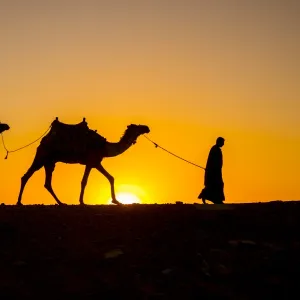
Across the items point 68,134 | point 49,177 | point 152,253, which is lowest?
point 152,253

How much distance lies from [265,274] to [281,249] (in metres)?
1.15

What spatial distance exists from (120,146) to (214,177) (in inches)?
150

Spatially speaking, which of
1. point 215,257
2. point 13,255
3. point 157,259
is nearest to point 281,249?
point 215,257

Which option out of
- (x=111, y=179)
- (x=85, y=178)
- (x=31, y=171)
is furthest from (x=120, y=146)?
(x=31, y=171)

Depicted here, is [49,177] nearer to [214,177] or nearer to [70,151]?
[70,151]

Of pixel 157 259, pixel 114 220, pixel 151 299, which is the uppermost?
pixel 114 220

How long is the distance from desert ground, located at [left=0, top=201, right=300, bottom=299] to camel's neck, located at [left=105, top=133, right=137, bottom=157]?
20.9 ft

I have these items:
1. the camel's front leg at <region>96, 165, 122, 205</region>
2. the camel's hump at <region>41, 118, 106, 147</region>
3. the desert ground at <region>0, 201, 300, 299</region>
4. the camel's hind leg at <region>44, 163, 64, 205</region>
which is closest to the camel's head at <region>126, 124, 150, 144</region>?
the camel's front leg at <region>96, 165, 122, 205</region>

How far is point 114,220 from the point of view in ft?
51.9

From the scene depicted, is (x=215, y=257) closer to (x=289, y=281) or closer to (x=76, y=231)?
(x=289, y=281)

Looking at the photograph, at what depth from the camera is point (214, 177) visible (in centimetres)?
2117

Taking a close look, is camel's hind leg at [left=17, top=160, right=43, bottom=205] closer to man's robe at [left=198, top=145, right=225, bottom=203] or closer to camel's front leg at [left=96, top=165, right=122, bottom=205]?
camel's front leg at [left=96, top=165, right=122, bottom=205]

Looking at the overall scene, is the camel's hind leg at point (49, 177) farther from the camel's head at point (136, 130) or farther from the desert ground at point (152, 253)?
the desert ground at point (152, 253)

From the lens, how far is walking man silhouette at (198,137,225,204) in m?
21.0
